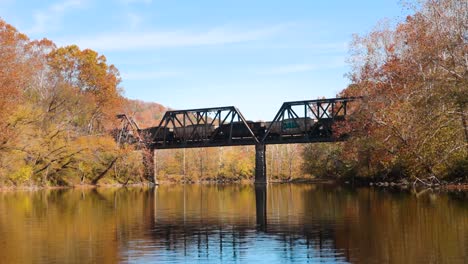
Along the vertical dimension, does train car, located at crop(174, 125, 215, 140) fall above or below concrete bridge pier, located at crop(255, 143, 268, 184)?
above

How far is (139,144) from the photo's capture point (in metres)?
88.8

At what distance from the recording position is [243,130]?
8294 cm

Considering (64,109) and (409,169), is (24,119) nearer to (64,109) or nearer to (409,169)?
(64,109)

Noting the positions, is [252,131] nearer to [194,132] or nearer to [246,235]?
[194,132]

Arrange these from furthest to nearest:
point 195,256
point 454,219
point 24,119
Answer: point 24,119 < point 454,219 < point 195,256

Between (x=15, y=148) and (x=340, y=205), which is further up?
(x=15, y=148)

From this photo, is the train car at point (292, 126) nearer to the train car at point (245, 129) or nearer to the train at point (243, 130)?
the train at point (243, 130)

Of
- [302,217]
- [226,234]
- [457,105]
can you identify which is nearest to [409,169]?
[457,105]

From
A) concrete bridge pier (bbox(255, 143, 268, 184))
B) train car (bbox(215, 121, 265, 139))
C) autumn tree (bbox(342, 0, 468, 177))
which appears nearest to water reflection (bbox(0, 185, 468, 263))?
autumn tree (bbox(342, 0, 468, 177))

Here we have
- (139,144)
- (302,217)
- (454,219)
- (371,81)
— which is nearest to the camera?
(454,219)

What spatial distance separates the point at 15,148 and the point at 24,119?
3.20 m

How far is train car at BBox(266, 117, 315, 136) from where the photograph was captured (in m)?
77.0

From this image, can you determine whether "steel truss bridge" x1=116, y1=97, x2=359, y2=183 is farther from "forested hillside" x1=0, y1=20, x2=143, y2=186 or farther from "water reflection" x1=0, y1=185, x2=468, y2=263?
"water reflection" x1=0, y1=185, x2=468, y2=263

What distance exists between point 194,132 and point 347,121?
100 feet
